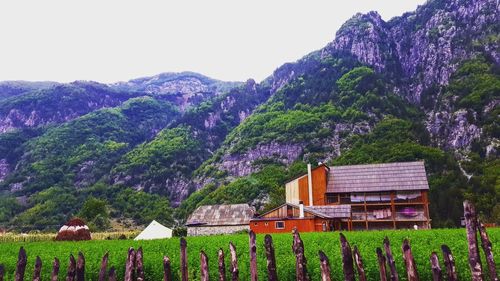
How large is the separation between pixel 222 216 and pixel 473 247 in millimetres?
60625

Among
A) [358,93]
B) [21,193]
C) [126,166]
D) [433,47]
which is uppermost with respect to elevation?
[433,47]

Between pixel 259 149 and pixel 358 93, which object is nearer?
pixel 259 149

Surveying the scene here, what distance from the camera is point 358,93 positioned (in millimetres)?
171000

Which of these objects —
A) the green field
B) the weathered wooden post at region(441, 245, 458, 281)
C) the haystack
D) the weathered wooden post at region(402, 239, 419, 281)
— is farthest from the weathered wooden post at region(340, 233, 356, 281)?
the haystack

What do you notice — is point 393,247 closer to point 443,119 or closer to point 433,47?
point 443,119

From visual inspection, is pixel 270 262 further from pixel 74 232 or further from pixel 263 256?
pixel 74 232

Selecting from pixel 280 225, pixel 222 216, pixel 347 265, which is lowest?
pixel 347 265

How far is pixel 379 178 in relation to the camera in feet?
207

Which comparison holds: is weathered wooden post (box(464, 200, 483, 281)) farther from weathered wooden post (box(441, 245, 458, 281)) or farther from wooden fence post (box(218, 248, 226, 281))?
wooden fence post (box(218, 248, 226, 281))

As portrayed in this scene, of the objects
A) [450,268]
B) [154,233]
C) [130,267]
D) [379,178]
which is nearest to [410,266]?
[450,268]

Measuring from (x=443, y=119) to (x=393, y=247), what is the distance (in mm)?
140666

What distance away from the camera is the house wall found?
6844 centimetres

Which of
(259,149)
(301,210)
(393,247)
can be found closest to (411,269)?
(393,247)

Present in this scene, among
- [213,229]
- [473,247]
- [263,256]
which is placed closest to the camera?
[473,247]
